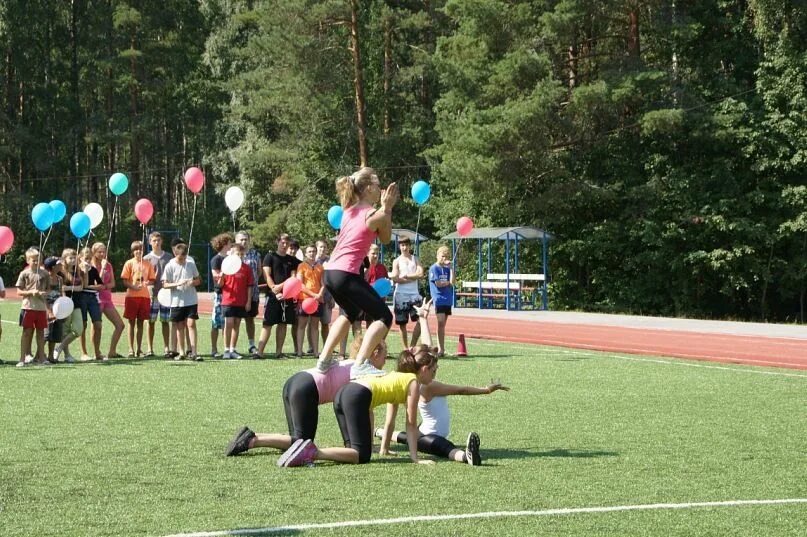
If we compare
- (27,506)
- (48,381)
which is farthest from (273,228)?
(27,506)

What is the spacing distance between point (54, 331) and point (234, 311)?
103 inches

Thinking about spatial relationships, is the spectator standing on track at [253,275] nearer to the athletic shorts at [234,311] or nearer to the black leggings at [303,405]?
the athletic shorts at [234,311]

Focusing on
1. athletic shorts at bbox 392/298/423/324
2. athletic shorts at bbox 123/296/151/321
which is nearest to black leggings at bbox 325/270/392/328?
athletic shorts at bbox 392/298/423/324

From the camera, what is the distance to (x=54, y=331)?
1684 cm

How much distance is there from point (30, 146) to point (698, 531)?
194 feet

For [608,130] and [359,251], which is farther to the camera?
[608,130]

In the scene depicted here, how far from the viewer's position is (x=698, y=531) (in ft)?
20.0

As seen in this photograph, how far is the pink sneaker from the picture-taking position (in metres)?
7.96

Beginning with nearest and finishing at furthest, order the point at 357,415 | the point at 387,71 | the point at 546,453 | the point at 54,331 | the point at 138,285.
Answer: the point at 357,415, the point at 546,453, the point at 54,331, the point at 138,285, the point at 387,71

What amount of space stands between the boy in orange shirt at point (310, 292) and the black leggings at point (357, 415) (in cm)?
871

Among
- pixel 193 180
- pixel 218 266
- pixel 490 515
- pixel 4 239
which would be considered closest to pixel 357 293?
pixel 490 515

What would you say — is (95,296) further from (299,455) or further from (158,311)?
(299,455)

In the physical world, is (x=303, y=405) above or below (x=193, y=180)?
below

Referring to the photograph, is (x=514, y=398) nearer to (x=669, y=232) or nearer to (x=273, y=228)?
(x=669, y=232)
